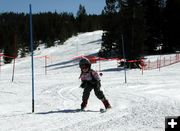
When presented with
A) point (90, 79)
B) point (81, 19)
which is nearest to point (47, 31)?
point (81, 19)

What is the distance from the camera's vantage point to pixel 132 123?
7.98 meters

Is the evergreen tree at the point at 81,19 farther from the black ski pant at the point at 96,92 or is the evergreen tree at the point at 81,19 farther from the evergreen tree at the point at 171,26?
the black ski pant at the point at 96,92

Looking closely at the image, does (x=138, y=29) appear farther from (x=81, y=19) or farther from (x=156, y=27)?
(x=81, y=19)

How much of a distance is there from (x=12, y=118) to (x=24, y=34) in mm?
106523

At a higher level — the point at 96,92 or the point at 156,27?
the point at 156,27

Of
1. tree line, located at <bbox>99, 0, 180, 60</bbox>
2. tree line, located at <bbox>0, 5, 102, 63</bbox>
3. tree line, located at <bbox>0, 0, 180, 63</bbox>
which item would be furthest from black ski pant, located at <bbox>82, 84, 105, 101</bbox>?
tree line, located at <bbox>0, 5, 102, 63</bbox>

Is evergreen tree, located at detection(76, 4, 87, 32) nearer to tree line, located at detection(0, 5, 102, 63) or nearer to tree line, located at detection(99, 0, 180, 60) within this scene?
tree line, located at detection(0, 5, 102, 63)

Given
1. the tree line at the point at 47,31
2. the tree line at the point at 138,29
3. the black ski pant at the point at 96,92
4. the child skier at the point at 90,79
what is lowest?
the black ski pant at the point at 96,92

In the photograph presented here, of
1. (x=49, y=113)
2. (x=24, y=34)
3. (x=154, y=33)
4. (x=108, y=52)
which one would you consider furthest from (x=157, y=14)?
(x=24, y=34)

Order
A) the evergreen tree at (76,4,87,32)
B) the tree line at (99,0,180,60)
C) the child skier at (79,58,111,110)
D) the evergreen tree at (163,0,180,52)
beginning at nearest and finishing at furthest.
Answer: the child skier at (79,58,111,110) → the tree line at (99,0,180,60) → the evergreen tree at (163,0,180,52) → the evergreen tree at (76,4,87,32)

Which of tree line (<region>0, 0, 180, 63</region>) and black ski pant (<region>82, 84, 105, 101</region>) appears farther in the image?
tree line (<region>0, 0, 180, 63</region>)

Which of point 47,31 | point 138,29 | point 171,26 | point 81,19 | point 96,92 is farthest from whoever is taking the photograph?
point 81,19

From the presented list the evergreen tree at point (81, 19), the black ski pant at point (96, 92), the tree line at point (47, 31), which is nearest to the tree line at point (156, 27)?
the black ski pant at point (96, 92)

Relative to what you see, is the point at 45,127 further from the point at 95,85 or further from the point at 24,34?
the point at 24,34
